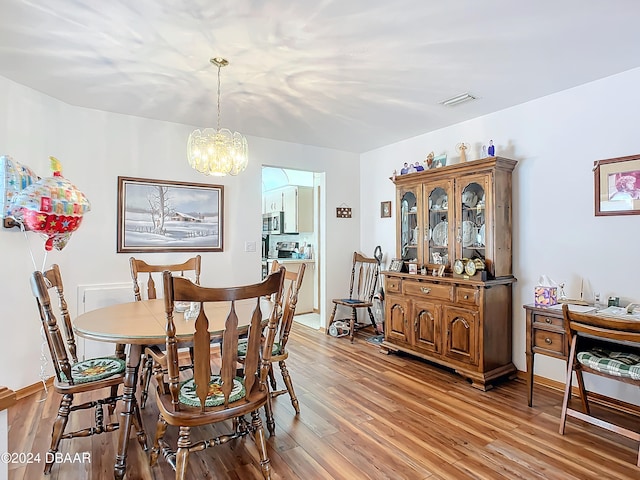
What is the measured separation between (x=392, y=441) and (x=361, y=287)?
293cm

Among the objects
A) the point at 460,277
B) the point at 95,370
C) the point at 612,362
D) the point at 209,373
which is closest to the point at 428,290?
the point at 460,277

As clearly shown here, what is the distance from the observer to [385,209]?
491 cm

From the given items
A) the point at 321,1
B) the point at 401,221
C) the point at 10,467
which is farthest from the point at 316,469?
the point at 401,221

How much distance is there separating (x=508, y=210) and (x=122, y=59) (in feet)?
11.1

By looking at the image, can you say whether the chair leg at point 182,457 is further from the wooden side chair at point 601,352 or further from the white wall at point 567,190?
the white wall at point 567,190

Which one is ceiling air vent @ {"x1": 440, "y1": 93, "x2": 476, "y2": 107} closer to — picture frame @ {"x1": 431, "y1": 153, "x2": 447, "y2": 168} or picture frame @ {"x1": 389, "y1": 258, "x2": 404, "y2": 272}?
picture frame @ {"x1": 431, "y1": 153, "x2": 447, "y2": 168}

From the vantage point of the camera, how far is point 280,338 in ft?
8.33

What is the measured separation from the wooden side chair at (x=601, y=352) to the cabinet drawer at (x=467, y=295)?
30.7 inches

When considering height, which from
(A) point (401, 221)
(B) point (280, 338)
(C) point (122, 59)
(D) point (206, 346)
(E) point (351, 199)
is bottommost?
(B) point (280, 338)

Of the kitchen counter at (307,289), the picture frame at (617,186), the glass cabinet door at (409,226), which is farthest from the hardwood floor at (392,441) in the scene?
the kitchen counter at (307,289)

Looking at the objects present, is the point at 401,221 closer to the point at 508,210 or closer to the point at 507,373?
the point at 508,210

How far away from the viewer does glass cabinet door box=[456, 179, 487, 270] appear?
3361mm

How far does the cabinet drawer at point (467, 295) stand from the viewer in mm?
3146

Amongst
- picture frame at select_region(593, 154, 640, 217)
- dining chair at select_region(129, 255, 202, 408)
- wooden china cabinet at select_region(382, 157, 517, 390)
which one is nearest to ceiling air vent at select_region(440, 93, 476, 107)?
wooden china cabinet at select_region(382, 157, 517, 390)
